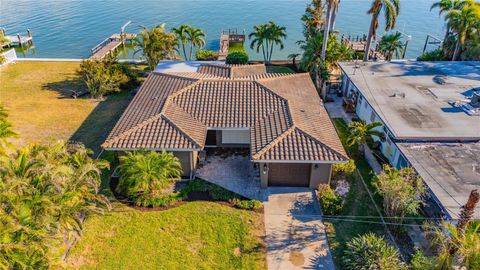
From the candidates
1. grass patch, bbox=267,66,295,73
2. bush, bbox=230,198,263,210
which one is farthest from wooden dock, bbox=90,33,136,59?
bush, bbox=230,198,263,210

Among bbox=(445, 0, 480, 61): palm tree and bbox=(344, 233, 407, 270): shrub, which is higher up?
bbox=(445, 0, 480, 61): palm tree

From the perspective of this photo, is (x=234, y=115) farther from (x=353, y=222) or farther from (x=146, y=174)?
(x=353, y=222)

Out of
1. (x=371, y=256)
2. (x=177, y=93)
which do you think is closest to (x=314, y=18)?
(x=177, y=93)

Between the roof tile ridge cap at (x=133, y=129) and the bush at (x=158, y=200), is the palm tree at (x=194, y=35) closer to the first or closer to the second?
the roof tile ridge cap at (x=133, y=129)

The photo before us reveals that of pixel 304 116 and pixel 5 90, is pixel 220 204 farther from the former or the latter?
pixel 5 90

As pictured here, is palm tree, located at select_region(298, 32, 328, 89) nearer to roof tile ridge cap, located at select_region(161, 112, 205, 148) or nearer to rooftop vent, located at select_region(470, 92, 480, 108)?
rooftop vent, located at select_region(470, 92, 480, 108)

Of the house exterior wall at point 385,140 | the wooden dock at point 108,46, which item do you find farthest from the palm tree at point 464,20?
the wooden dock at point 108,46

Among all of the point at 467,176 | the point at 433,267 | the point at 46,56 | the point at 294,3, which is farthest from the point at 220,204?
the point at 294,3
